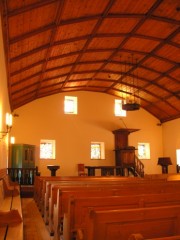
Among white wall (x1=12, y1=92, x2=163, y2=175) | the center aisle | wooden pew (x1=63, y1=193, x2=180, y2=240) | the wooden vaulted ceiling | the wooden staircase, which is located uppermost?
the wooden vaulted ceiling

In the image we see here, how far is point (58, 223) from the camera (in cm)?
393

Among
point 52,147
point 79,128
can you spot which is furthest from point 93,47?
point 52,147

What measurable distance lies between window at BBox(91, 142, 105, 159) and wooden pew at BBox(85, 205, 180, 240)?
40.6 feet

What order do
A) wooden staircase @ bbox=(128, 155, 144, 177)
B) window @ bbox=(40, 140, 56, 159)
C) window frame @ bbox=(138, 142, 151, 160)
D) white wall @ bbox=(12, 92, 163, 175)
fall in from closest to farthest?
1. wooden staircase @ bbox=(128, 155, 144, 177)
2. white wall @ bbox=(12, 92, 163, 175)
3. window @ bbox=(40, 140, 56, 159)
4. window frame @ bbox=(138, 142, 151, 160)

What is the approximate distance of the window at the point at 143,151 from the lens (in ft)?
50.7

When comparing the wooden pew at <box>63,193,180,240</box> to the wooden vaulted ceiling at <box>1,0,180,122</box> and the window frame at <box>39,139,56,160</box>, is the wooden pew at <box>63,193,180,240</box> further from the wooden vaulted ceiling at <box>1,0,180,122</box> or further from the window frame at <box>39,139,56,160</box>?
the window frame at <box>39,139,56,160</box>

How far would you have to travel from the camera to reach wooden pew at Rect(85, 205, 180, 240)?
79.8 inches

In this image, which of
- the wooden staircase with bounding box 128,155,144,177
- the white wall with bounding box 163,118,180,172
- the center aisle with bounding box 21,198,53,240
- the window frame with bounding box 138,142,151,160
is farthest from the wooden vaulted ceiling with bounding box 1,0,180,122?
the center aisle with bounding box 21,198,53,240

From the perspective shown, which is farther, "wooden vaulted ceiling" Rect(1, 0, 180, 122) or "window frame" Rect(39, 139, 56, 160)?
"window frame" Rect(39, 139, 56, 160)

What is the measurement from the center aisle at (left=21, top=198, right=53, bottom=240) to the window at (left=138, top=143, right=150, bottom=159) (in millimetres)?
9126

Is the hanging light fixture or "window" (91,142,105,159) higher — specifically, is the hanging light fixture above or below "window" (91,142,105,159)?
above

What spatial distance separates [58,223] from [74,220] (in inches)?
36.7

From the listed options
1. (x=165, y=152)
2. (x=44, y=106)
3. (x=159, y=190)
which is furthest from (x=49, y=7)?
(x=165, y=152)

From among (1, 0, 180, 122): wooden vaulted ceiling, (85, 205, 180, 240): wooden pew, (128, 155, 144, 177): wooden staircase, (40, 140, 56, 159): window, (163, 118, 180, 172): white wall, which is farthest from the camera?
(163, 118, 180, 172): white wall
